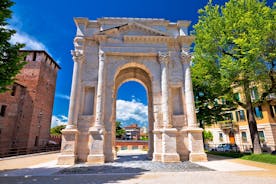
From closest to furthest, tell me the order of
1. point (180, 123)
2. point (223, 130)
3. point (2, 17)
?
point (2, 17) < point (180, 123) < point (223, 130)

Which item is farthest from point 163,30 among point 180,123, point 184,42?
point 180,123

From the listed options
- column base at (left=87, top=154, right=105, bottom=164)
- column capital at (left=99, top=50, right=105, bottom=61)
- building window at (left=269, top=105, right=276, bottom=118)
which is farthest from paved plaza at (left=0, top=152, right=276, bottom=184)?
building window at (left=269, top=105, right=276, bottom=118)

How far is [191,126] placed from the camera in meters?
12.2

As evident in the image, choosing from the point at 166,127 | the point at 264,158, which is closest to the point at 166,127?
the point at 166,127

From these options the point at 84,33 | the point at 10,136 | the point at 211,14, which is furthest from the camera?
the point at 10,136

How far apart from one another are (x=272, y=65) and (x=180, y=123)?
28.7 ft

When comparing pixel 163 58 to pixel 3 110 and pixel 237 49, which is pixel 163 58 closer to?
pixel 237 49

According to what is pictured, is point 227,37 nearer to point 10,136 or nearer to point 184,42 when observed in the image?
point 184,42

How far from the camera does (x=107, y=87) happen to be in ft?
43.4

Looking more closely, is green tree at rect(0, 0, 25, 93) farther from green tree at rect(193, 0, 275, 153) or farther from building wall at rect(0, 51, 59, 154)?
building wall at rect(0, 51, 59, 154)

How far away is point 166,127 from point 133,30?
8774 millimetres

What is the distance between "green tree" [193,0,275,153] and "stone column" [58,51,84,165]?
36.1 ft

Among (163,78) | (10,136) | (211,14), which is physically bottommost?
(10,136)

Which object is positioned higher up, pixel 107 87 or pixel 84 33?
pixel 84 33
